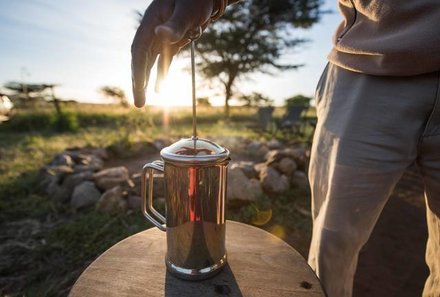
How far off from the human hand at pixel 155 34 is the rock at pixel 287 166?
3536 millimetres

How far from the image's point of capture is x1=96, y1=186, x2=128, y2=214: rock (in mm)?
3215

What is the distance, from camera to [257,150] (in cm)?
593

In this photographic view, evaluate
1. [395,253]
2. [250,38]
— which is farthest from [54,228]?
[250,38]

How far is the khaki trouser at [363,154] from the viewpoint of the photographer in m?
1.03

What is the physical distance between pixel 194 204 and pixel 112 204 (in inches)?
103

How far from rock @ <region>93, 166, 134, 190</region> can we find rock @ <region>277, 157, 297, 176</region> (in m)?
2.16

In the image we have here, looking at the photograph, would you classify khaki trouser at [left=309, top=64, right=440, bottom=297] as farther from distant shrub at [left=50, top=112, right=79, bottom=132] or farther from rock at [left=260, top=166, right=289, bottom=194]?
→ distant shrub at [left=50, top=112, right=79, bottom=132]

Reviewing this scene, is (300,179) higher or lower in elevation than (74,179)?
lower

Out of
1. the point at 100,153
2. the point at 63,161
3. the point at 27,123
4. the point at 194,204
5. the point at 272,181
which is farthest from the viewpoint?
the point at 27,123

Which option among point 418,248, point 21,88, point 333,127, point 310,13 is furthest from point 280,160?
point 310,13

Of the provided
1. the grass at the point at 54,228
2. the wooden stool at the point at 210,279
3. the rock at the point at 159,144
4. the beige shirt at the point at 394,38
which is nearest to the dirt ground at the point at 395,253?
the grass at the point at 54,228

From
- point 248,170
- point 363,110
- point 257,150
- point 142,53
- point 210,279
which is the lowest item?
point 257,150

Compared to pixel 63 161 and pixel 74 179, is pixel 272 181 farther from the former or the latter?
pixel 63 161

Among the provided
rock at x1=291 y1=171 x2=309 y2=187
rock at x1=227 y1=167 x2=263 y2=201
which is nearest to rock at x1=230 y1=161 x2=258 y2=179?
rock at x1=227 y1=167 x2=263 y2=201
